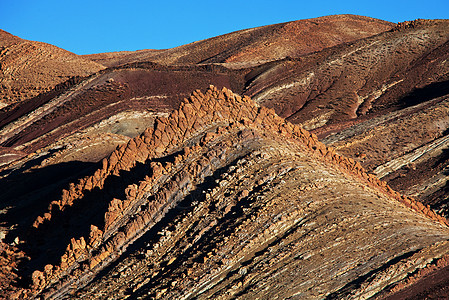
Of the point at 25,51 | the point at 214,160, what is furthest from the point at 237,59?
the point at 214,160

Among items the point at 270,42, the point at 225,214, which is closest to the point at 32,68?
the point at 270,42

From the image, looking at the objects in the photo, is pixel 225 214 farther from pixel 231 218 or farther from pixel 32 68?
pixel 32 68

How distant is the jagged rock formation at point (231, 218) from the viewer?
1140 centimetres

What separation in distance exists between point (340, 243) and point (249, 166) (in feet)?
9.68

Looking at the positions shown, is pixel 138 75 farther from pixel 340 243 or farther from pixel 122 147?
pixel 340 243

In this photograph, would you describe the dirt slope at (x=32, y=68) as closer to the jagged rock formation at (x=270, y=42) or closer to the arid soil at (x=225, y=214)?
the jagged rock formation at (x=270, y=42)

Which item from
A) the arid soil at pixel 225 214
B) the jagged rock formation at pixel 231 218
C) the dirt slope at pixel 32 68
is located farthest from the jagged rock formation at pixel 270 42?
the jagged rock formation at pixel 231 218

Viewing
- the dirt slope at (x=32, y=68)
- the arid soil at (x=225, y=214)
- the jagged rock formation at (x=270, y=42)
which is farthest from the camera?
the jagged rock formation at (x=270, y=42)

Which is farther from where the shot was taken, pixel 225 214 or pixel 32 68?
pixel 32 68

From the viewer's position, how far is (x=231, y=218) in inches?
506

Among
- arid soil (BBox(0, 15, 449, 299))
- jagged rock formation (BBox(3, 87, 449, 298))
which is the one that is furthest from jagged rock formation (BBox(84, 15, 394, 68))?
jagged rock formation (BBox(3, 87, 449, 298))

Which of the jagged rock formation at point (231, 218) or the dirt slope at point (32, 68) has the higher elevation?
the dirt slope at point (32, 68)

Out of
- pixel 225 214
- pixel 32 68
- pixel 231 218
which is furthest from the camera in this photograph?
pixel 32 68

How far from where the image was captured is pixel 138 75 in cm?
4422
